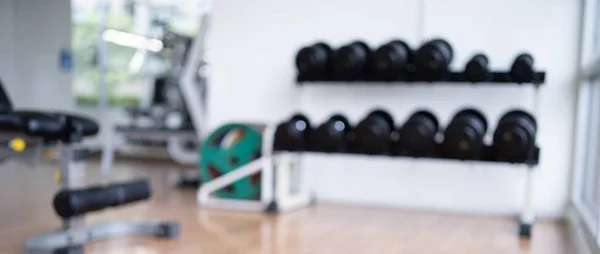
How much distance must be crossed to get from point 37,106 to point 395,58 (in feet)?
15.2

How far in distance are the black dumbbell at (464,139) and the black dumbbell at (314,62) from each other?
874mm

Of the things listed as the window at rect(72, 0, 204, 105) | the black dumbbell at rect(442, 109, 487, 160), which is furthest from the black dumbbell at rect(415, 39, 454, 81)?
the window at rect(72, 0, 204, 105)

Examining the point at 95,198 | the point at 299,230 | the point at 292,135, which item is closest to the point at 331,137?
the point at 292,135

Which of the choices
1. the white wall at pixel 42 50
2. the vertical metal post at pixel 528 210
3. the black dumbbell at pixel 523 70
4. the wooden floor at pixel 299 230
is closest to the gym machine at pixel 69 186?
the wooden floor at pixel 299 230

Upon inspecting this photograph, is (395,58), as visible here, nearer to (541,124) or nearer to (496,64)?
(496,64)

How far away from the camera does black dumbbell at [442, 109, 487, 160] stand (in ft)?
9.15

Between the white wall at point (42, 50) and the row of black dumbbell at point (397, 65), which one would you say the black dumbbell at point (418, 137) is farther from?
the white wall at point (42, 50)

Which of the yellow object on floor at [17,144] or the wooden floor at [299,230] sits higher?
the yellow object on floor at [17,144]

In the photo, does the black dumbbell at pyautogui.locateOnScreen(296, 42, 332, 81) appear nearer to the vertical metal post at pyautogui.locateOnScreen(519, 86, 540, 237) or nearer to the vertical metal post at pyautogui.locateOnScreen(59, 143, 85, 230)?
the vertical metal post at pyautogui.locateOnScreen(519, 86, 540, 237)

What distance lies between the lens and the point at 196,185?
14.0 feet

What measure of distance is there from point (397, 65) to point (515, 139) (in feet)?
2.59

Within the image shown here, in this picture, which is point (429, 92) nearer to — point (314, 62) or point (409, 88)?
point (409, 88)

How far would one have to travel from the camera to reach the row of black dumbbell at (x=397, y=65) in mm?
3049

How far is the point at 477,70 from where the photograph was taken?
3055 mm
